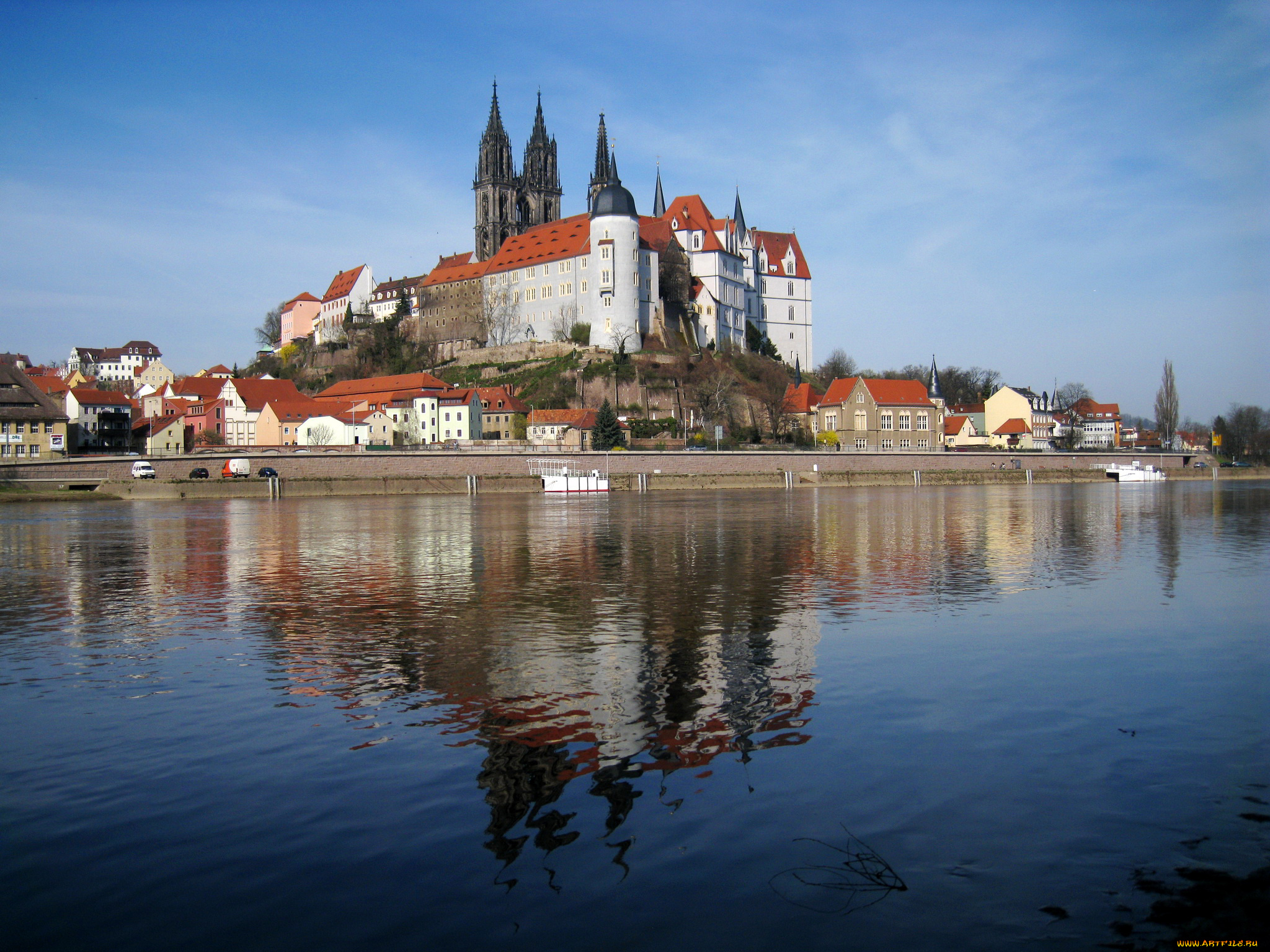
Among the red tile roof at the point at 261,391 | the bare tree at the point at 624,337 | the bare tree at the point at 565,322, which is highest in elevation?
the bare tree at the point at 565,322

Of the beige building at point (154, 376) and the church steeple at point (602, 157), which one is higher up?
the church steeple at point (602, 157)

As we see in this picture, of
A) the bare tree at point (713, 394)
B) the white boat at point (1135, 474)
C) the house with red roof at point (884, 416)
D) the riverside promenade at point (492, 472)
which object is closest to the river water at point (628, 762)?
the riverside promenade at point (492, 472)

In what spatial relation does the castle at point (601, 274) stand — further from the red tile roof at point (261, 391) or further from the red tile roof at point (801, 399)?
the red tile roof at point (261, 391)

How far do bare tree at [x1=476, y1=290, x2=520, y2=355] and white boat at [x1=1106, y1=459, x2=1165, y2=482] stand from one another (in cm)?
6500

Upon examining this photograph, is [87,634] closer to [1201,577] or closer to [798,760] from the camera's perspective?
[798,760]

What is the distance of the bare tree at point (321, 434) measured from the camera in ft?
309

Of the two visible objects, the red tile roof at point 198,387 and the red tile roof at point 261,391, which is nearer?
the red tile roof at point 261,391

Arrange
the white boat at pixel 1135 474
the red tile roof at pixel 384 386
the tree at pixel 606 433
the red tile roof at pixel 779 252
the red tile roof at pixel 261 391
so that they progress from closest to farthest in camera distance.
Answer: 1. the tree at pixel 606 433
2. the white boat at pixel 1135 474
3. the red tile roof at pixel 261 391
4. the red tile roof at pixel 384 386
5. the red tile roof at pixel 779 252

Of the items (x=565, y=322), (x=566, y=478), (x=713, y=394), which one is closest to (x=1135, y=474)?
(x=713, y=394)

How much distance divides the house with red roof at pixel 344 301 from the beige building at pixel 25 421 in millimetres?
63609

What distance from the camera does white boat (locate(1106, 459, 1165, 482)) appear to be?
92.1 metres

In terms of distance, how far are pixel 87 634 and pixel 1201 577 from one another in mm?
20726

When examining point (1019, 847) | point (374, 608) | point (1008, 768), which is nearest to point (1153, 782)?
point (1008, 768)

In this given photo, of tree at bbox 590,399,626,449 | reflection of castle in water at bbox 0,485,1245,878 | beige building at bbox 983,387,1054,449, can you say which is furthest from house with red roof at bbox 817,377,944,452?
reflection of castle in water at bbox 0,485,1245,878
